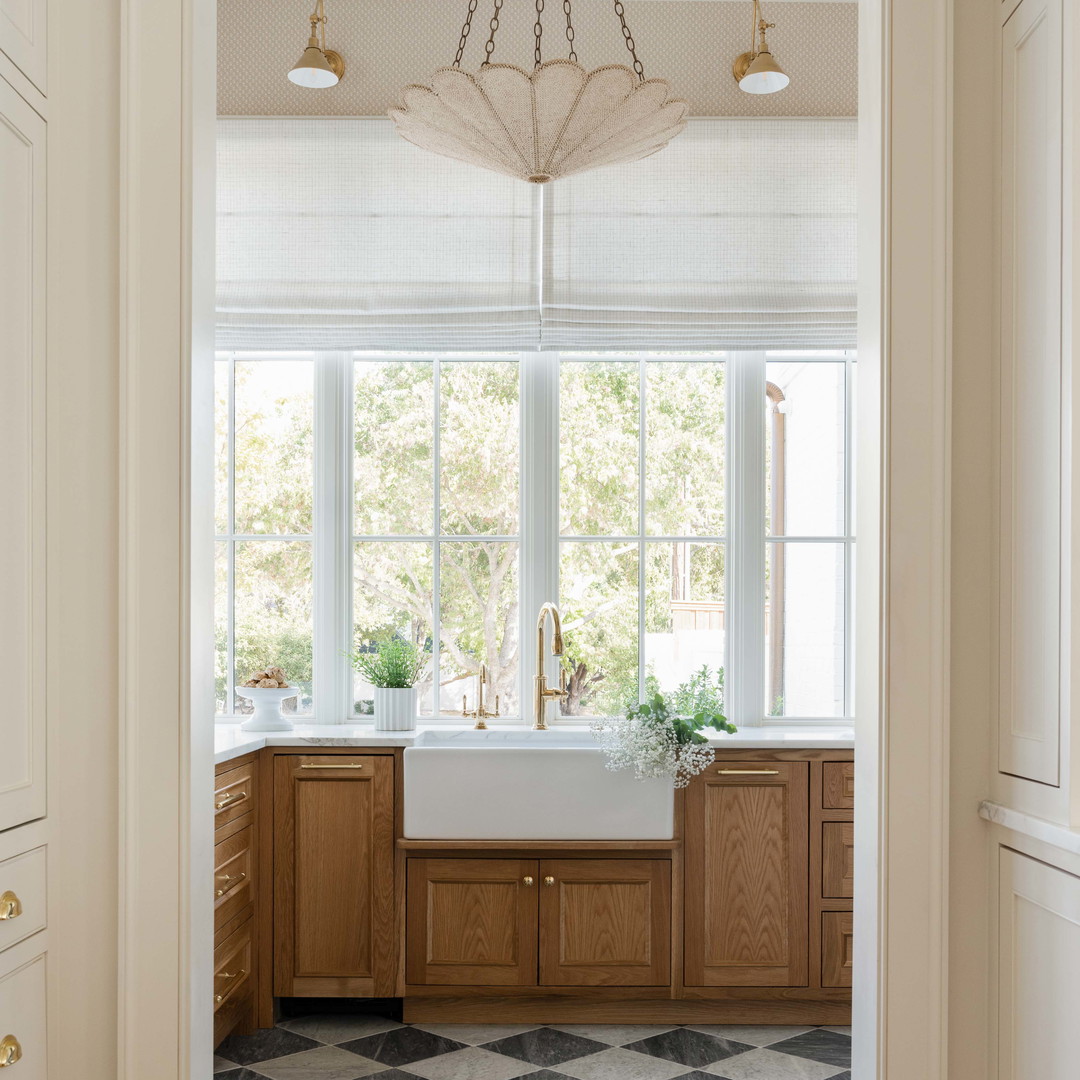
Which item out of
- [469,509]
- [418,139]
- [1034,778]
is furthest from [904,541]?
[469,509]

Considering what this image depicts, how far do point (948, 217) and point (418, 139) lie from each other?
1455 millimetres

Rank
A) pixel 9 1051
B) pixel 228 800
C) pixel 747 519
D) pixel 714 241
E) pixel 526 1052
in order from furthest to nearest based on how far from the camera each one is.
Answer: pixel 747 519
pixel 714 241
pixel 526 1052
pixel 228 800
pixel 9 1051

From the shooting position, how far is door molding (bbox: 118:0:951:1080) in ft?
5.26

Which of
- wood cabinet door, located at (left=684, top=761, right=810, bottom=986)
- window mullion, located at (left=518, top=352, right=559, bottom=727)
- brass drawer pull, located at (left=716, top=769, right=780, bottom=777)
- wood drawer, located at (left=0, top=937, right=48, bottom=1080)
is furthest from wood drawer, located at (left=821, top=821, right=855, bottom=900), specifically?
wood drawer, located at (left=0, top=937, right=48, bottom=1080)

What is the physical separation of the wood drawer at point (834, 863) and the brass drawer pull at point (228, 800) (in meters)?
1.68

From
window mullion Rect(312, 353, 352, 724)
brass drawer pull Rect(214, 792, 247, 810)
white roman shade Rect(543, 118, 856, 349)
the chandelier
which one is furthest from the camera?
window mullion Rect(312, 353, 352, 724)

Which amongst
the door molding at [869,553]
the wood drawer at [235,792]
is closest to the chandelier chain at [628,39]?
the door molding at [869,553]

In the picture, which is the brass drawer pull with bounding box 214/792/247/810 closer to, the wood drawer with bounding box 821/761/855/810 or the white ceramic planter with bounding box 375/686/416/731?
the white ceramic planter with bounding box 375/686/416/731

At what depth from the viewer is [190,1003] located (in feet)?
5.35

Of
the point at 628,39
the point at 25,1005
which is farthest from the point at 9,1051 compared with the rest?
the point at 628,39

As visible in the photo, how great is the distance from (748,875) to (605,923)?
0.44m

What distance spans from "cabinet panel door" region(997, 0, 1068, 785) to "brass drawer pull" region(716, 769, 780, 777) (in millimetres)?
1358

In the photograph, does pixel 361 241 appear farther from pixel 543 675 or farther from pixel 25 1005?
pixel 25 1005

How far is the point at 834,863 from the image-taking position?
9.56 ft
